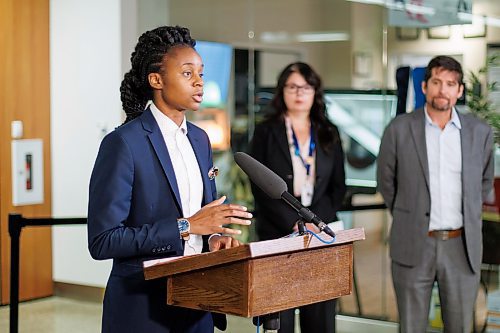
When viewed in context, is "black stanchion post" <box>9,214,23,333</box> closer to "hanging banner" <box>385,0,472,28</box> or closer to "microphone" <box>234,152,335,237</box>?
"microphone" <box>234,152,335,237</box>

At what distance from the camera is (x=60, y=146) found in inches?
283

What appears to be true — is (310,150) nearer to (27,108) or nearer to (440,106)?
(440,106)

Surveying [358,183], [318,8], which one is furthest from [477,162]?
[318,8]

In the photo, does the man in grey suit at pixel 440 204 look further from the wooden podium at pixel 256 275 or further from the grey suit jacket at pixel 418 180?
the wooden podium at pixel 256 275

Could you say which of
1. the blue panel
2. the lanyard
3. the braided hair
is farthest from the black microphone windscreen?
the blue panel

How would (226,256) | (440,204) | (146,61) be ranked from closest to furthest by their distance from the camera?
(226,256) → (146,61) → (440,204)

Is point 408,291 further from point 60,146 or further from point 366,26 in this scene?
point 60,146

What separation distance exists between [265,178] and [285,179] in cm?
237

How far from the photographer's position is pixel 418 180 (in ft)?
15.8

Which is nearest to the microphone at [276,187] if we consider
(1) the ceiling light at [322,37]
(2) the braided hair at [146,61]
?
(2) the braided hair at [146,61]

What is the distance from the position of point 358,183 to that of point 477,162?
66.3 inches

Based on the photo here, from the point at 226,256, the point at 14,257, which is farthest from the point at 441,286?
the point at 226,256

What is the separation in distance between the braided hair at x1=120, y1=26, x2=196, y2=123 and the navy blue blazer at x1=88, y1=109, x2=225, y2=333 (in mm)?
141

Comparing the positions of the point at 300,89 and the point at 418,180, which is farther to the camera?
the point at 300,89
